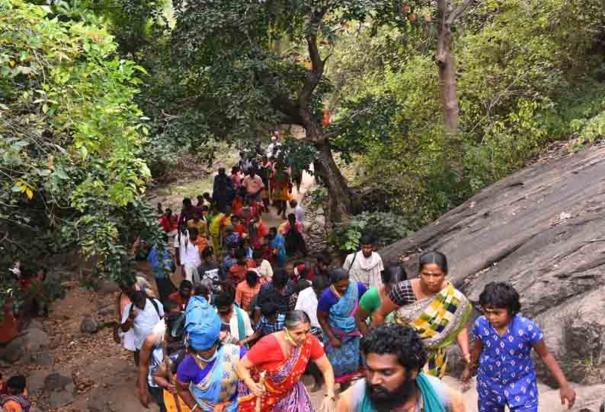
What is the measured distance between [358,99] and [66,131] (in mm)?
6628

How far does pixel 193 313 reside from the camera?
181 inches

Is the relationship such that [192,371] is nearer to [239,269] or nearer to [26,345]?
[239,269]

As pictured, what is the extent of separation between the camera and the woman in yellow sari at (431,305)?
464 centimetres

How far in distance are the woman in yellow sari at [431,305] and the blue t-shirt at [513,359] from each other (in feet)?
0.87

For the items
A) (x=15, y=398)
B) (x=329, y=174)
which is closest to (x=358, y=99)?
(x=329, y=174)

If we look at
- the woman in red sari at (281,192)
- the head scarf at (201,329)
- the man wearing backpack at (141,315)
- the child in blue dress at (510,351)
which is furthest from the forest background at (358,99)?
the child in blue dress at (510,351)

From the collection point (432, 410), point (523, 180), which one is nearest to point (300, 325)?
point (432, 410)

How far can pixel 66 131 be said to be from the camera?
Result: 654cm

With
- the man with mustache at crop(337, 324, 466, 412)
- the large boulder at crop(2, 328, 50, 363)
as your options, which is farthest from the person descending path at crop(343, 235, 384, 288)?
the large boulder at crop(2, 328, 50, 363)

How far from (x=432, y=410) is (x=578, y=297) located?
3.70 metres

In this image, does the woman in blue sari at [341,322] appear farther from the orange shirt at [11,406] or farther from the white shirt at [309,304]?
the orange shirt at [11,406]

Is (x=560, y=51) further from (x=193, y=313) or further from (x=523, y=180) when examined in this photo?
(x=193, y=313)

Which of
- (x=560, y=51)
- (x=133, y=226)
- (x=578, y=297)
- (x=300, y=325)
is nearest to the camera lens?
(x=300, y=325)

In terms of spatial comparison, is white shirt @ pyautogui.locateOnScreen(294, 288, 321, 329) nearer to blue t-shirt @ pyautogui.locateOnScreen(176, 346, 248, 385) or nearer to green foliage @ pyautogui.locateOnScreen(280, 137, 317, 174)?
blue t-shirt @ pyautogui.locateOnScreen(176, 346, 248, 385)
